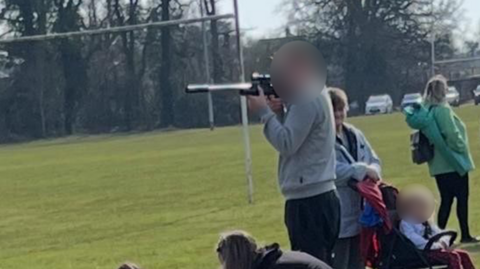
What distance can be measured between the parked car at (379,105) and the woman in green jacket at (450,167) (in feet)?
201

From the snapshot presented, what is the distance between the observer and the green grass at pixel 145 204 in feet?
48.0

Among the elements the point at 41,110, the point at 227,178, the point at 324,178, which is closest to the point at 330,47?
the point at 41,110

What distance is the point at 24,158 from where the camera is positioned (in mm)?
51594

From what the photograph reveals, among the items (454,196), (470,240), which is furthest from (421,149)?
(470,240)

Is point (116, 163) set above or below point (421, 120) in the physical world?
below

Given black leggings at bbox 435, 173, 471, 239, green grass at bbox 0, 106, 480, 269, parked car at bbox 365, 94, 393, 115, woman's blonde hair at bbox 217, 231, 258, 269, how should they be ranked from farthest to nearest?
parked car at bbox 365, 94, 393, 115 < green grass at bbox 0, 106, 480, 269 < black leggings at bbox 435, 173, 471, 239 < woman's blonde hair at bbox 217, 231, 258, 269

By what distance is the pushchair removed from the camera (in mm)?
8523

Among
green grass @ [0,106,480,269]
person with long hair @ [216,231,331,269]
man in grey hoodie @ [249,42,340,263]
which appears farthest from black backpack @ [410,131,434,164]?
person with long hair @ [216,231,331,269]

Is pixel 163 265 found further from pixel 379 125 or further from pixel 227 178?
pixel 379 125

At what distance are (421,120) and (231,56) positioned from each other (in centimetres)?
4770

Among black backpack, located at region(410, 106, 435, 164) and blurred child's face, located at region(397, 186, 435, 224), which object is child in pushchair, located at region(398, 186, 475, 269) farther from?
black backpack, located at region(410, 106, 435, 164)

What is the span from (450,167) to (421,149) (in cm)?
35

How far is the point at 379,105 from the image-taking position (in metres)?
74.2

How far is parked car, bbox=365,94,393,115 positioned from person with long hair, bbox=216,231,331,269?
2675 inches
